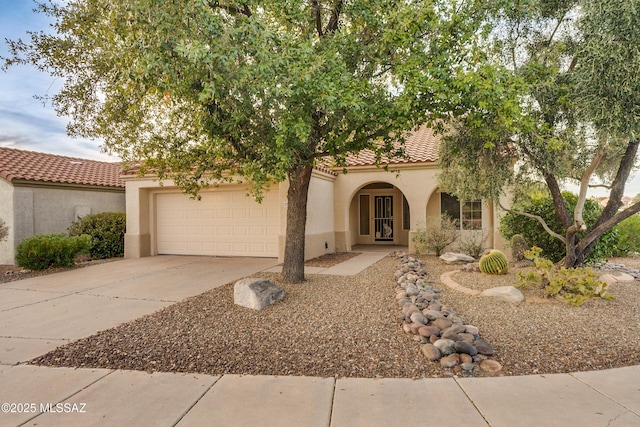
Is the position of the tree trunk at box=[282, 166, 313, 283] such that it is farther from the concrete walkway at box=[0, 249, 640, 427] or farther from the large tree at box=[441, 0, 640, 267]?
the concrete walkway at box=[0, 249, 640, 427]

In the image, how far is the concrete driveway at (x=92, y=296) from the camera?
507 centimetres

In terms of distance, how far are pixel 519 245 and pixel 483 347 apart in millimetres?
6845

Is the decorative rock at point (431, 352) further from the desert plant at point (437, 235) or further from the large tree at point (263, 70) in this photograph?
the desert plant at point (437, 235)

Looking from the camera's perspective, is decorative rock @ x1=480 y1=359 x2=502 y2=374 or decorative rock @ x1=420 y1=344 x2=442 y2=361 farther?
decorative rock @ x1=420 y1=344 x2=442 y2=361

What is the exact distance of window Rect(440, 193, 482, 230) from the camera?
13.2m

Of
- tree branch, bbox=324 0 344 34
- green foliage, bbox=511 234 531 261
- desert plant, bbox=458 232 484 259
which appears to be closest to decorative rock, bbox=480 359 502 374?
tree branch, bbox=324 0 344 34

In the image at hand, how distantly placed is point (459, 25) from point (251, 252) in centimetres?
959

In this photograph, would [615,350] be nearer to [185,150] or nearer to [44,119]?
[185,150]

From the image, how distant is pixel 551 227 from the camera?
9547 millimetres

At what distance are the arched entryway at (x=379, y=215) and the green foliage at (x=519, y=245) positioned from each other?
5.94 m

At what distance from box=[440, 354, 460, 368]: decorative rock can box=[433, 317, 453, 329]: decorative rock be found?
0.69m

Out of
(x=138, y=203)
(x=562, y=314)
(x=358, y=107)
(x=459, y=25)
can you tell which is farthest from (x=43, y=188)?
(x=562, y=314)

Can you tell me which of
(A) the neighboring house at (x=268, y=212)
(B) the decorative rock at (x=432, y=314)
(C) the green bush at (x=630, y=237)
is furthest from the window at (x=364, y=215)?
(B) the decorative rock at (x=432, y=314)

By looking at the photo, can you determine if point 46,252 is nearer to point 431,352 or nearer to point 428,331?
point 428,331
